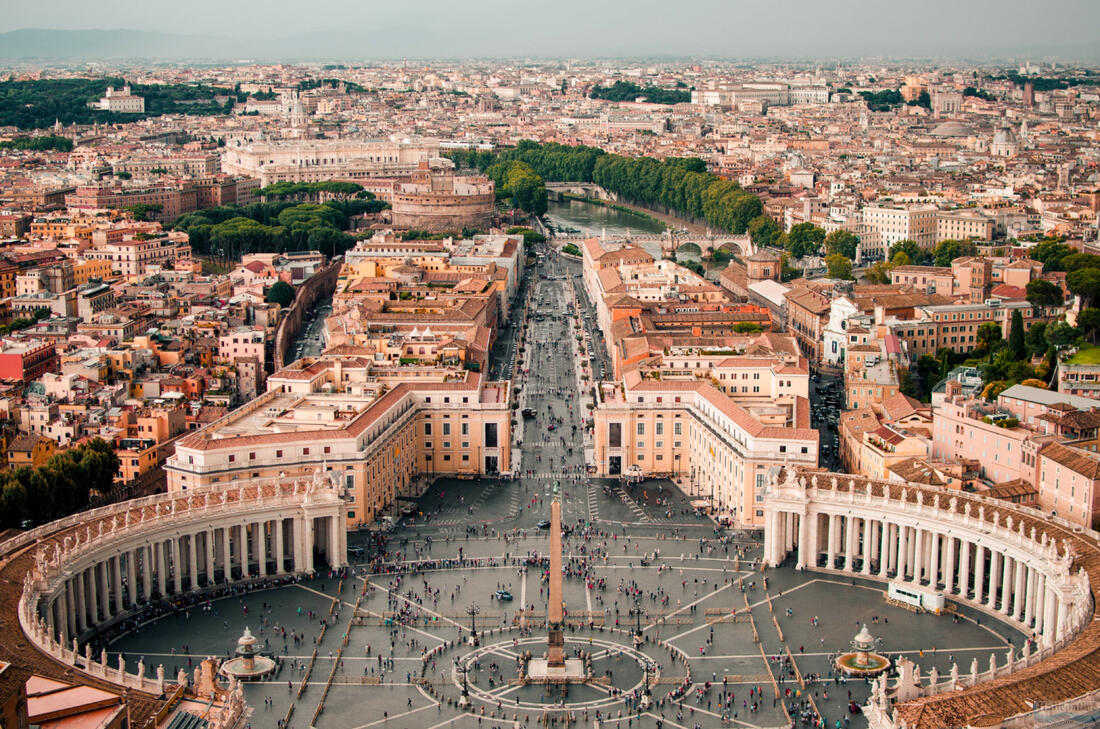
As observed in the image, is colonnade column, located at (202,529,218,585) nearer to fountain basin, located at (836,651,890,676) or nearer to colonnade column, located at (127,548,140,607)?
colonnade column, located at (127,548,140,607)

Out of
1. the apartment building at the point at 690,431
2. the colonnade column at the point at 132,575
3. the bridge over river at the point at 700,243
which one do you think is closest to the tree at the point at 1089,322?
the apartment building at the point at 690,431

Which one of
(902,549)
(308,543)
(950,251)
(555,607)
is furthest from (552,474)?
(950,251)

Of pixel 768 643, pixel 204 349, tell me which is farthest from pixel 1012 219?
pixel 768 643

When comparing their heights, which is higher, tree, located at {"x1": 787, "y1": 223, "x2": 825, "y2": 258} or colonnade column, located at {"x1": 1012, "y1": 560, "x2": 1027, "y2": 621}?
tree, located at {"x1": 787, "y1": 223, "x2": 825, "y2": 258}

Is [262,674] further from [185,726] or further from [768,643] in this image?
[768,643]

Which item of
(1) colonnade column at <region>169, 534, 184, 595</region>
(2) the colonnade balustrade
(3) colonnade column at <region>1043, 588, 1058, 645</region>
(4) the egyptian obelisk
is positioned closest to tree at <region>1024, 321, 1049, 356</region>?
(3) colonnade column at <region>1043, 588, 1058, 645</region>
